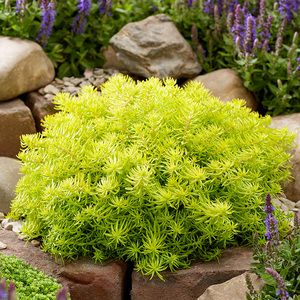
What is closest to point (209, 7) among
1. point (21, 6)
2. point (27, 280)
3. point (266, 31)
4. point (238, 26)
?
point (238, 26)

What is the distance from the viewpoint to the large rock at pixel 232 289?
2023 millimetres

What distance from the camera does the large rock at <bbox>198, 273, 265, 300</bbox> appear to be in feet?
6.64

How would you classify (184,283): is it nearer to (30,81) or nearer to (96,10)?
(30,81)

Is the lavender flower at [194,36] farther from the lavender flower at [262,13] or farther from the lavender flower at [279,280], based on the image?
the lavender flower at [279,280]

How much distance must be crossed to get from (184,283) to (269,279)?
1.85 ft

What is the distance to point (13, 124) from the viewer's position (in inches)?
149

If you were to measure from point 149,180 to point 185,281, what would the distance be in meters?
0.58

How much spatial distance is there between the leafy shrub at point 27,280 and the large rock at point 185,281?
0.43 m

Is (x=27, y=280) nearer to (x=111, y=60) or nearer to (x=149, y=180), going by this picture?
(x=149, y=180)

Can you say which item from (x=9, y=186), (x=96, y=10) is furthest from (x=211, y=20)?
(x=9, y=186)

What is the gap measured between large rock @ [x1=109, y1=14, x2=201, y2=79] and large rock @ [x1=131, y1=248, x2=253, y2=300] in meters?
2.36

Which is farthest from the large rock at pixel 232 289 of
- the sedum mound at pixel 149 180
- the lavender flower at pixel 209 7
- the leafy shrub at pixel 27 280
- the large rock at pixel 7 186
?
the lavender flower at pixel 209 7

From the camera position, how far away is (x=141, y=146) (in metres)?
2.32

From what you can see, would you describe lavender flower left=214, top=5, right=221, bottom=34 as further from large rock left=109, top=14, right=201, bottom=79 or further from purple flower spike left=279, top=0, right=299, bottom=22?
purple flower spike left=279, top=0, right=299, bottom=22
